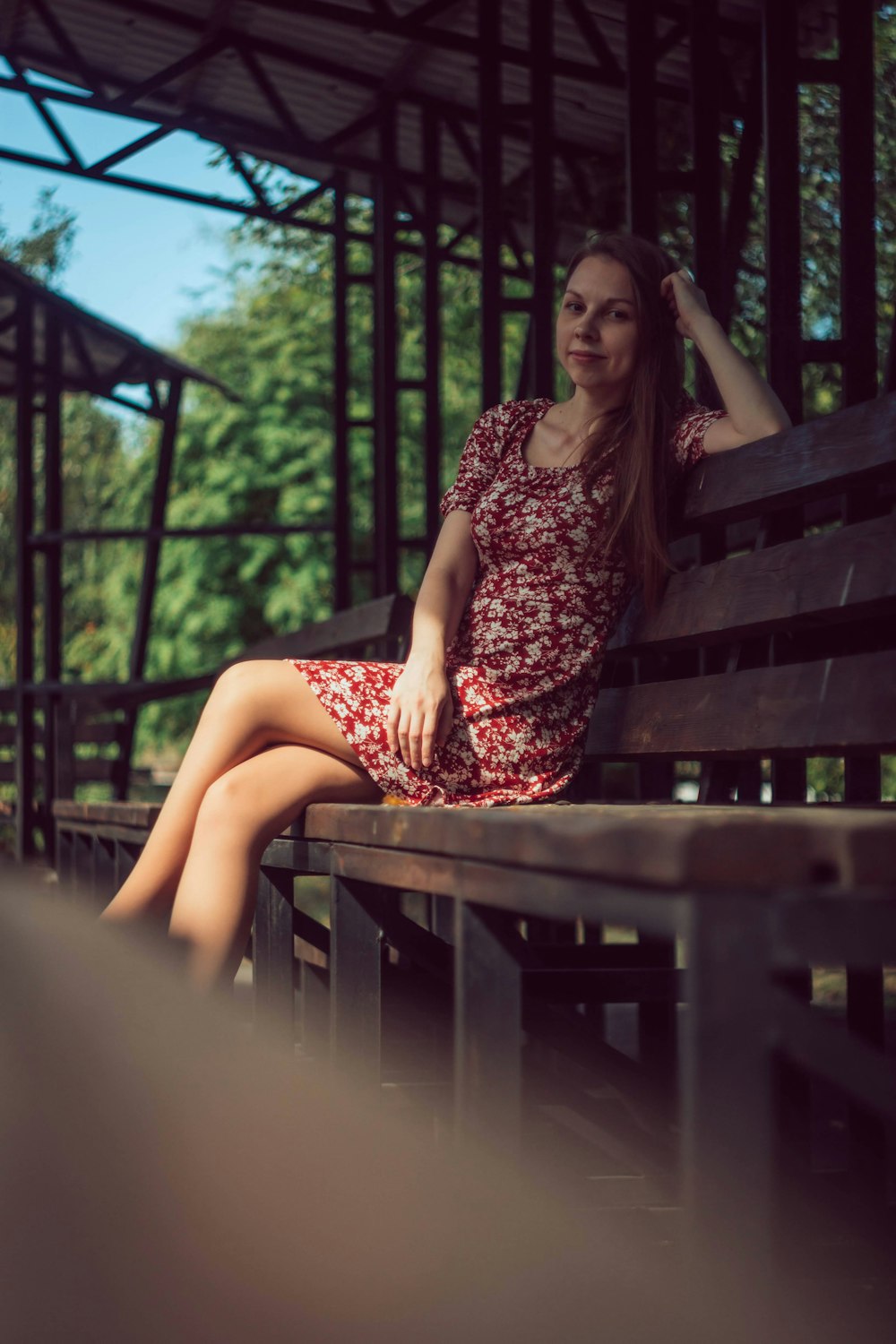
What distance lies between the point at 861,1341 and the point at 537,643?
129 centimetres

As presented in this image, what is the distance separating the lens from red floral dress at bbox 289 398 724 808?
2939 millimetres

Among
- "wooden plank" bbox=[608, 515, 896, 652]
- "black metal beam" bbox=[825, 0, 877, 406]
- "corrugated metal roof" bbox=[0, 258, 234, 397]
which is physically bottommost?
"wooden plank" bbox=[608, 515, 896, 652]

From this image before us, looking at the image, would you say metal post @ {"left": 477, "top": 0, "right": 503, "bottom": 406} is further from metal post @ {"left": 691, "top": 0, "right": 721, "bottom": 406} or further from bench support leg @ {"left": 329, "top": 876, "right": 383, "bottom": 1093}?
bench support leg @ {"left": 329, "top": 876, "right": 383, "bottom": 1093}

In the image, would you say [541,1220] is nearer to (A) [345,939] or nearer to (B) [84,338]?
(A) [345,939]

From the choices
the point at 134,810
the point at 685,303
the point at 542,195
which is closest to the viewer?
the point at 685,303

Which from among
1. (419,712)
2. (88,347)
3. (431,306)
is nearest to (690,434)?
(419,712)

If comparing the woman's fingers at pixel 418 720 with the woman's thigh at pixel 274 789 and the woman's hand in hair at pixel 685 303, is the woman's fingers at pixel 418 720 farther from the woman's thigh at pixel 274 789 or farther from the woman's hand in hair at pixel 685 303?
the woman's hand in hair at pixel 685 303

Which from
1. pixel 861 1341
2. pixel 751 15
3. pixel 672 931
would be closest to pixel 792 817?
pixel 672 931

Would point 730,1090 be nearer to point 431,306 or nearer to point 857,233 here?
point 857,233

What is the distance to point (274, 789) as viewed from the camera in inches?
110

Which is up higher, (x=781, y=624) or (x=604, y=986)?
(x=781, y=624)

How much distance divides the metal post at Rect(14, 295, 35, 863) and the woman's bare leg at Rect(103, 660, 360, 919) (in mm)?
7222

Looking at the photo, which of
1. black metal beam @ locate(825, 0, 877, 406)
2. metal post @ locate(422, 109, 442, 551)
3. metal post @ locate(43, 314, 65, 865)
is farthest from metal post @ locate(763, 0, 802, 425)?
metal post @ locate(43, 314, 65, 865)

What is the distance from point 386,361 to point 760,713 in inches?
253
